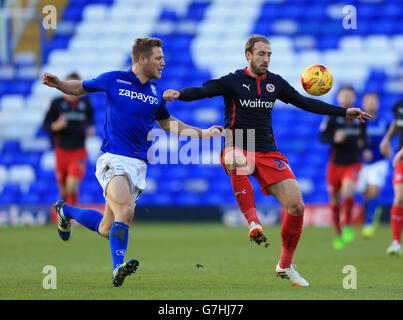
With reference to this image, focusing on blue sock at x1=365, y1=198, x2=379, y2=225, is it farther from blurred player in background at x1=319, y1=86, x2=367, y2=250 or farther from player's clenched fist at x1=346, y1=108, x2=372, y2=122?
player's clenched fist at x1=346, y1=108, x2=372, y2=122

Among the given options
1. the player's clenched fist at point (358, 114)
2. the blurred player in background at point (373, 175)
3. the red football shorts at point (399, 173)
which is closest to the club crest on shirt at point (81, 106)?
the blurred player in background at point (373, 175)

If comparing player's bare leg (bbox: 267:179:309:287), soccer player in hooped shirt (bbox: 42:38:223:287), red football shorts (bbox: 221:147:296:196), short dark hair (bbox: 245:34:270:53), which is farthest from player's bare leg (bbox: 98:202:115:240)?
short dark hair (bbox: 245:34:270:53)

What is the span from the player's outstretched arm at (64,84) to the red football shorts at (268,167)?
161 centimetres

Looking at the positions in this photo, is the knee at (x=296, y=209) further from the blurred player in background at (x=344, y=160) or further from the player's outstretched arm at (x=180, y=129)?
the blurred player in background at (x=344, y=160)

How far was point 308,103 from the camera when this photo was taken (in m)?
7.30

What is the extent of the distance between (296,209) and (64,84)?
2.32m

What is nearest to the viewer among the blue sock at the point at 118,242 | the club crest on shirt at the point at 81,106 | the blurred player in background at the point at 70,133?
the blue sock at the point at 118,242

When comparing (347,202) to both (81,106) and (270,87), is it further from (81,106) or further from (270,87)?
(270,87)

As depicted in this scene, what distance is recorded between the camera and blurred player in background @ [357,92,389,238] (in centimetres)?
1452

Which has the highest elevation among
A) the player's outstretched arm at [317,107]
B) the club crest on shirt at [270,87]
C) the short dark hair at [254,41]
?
the short dark hair at [254,41]

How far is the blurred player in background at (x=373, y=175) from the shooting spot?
47.6 ft

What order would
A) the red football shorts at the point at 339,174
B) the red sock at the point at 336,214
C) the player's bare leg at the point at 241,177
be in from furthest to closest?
1. the red football shorts at the point at 339,174
2. the red sock at the point at 336,214
3. the player's bare leg at the point at 241,177

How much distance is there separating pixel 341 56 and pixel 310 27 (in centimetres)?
118
